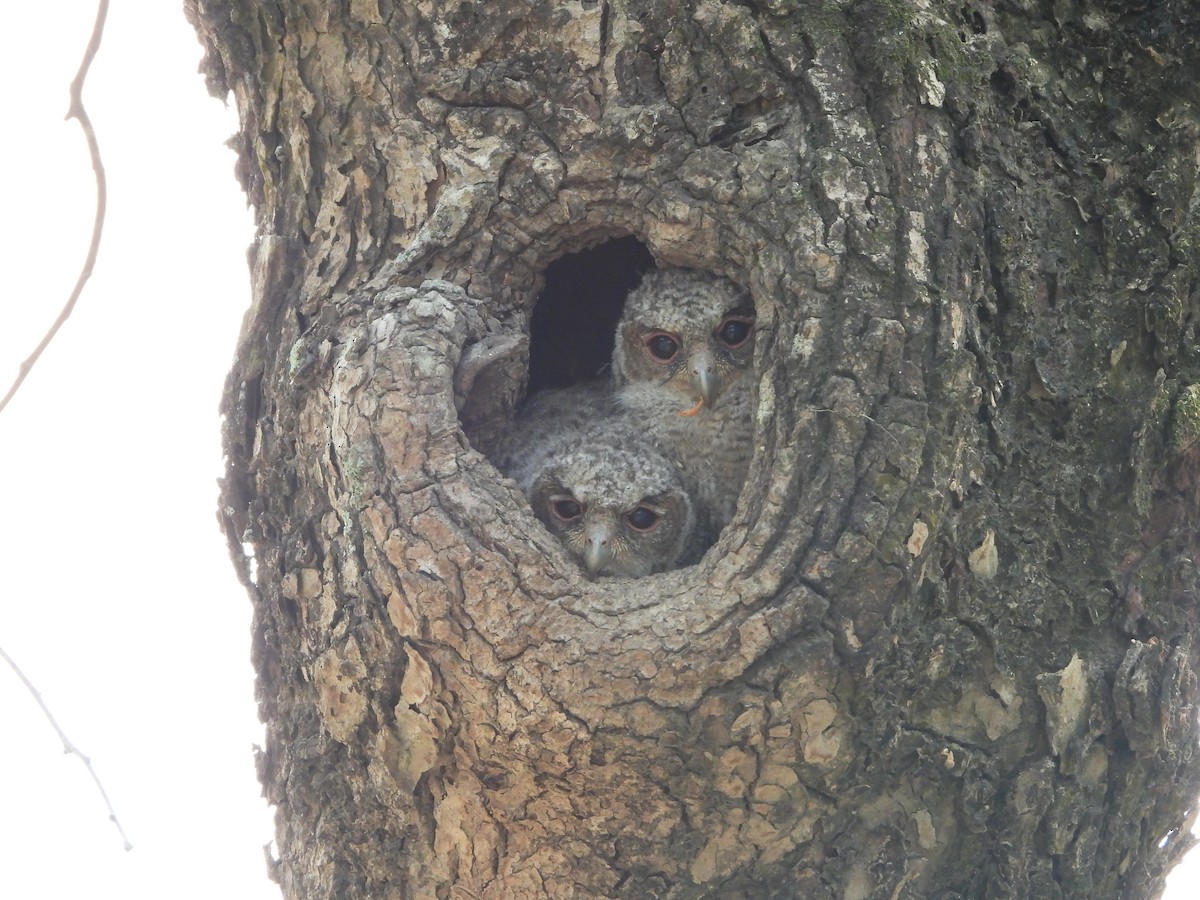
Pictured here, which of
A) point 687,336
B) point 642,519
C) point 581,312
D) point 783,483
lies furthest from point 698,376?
point 783,483

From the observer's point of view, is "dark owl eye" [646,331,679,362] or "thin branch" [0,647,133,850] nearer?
"thin branch" [0,647,133,850]

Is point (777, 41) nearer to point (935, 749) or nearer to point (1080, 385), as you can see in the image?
point (1080, 385)

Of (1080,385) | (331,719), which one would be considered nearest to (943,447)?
(1080,385)

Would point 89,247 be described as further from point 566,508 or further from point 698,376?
point 698,376

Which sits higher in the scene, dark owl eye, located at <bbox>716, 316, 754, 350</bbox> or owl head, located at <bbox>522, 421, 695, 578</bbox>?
dark owl eye, located at <bbox>716, 316, 754, 350</bbox>

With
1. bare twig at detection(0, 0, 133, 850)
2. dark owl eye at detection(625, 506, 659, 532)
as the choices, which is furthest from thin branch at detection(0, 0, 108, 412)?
dark owl eye at detection(625, 506, 659, 532)

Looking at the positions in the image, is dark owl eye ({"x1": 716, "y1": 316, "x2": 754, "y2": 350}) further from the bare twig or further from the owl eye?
the bare twig

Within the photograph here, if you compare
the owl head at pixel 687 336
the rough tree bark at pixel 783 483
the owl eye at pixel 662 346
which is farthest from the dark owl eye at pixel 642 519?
the rough tree bark at pixel 783 483

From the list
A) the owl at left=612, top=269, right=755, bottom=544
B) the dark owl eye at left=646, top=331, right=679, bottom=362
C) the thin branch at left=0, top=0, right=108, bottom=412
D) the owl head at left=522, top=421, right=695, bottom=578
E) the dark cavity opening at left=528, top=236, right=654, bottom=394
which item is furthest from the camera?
the dark cavity opening at left=528, top=236, right=654, bottom=394
